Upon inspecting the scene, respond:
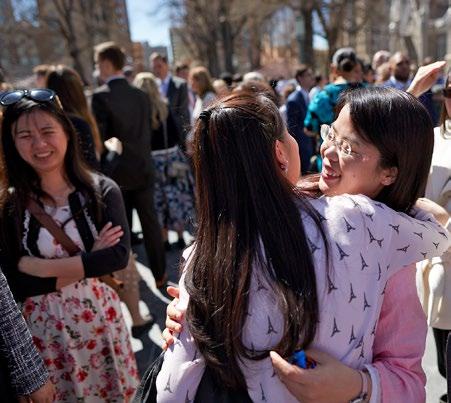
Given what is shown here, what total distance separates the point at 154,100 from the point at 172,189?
3.25 ft

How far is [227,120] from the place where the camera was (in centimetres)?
106

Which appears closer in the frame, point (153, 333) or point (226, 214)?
point (226, 214)

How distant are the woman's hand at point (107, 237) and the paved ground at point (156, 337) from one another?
1.03 meters

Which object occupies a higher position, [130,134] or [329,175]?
[329,175]

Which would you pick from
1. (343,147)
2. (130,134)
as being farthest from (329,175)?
(130,134)

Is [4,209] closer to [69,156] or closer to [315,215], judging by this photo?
[69,156]

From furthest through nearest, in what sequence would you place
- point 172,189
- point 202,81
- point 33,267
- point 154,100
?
point 202,81 → point 172,189 → point 154,100 → point 33,267

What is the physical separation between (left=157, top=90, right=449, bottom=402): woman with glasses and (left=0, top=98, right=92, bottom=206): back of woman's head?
3.93 ft

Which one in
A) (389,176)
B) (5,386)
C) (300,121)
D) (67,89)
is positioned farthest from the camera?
(300,121)

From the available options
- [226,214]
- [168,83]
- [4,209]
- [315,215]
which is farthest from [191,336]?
[168,83]

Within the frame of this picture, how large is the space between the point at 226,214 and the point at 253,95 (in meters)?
0.31

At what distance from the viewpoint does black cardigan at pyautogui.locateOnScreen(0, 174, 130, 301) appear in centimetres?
196

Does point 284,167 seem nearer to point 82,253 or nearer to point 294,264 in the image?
point 294,264

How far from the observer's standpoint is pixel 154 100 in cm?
481
